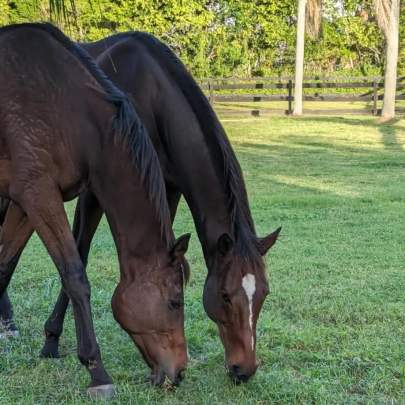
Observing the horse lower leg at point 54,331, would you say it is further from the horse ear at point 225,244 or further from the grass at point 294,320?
the horse ear at point 225,244

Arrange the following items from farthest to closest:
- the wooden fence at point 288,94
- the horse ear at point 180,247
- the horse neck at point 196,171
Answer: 1. the wooden fence at point 288,94
2. the horse neck at point 196,171
3. the horse ear at point 180,247

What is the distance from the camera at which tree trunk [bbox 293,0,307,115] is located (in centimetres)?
2067

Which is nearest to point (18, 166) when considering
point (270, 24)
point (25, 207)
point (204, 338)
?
point (25, 207)

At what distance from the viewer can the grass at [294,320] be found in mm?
3119

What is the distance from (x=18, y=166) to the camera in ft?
9.99

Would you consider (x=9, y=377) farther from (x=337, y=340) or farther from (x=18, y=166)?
(x=337, y=340)

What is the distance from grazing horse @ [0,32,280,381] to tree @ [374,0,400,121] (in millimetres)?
15540

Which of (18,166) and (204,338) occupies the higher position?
(18,166)

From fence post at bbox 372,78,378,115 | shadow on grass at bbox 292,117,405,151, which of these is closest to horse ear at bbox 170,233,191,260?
shadow on grass at bbox 292,117,405,151

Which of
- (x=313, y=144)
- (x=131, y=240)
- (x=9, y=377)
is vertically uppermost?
(x=131, y=240)

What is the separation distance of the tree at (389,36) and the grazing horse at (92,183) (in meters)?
16.5

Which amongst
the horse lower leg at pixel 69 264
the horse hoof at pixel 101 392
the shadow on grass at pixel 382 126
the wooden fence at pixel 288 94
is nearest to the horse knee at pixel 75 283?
the horse lower leg at pixel 69 264

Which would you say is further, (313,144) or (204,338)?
(313,144)

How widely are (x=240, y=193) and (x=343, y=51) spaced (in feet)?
92.3
